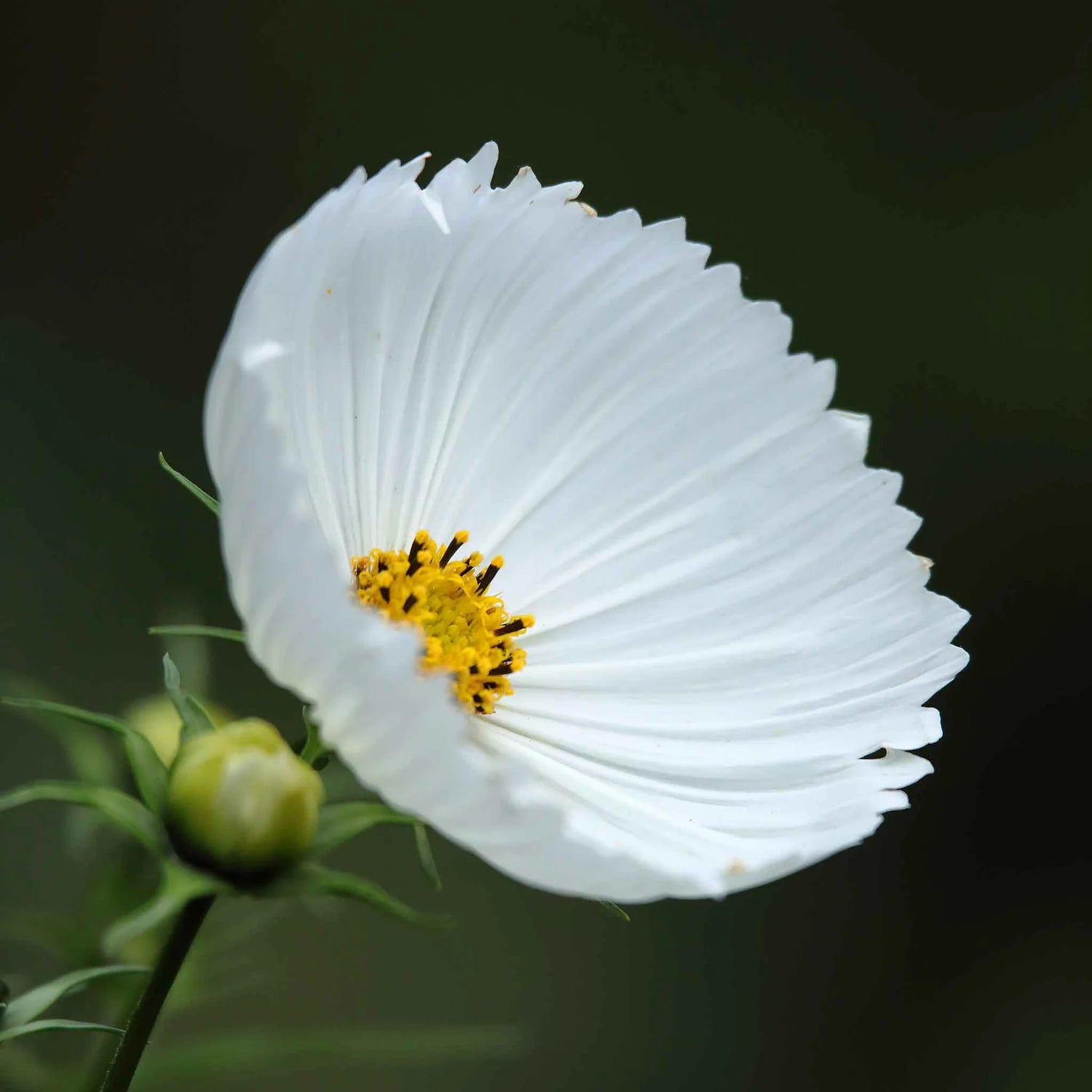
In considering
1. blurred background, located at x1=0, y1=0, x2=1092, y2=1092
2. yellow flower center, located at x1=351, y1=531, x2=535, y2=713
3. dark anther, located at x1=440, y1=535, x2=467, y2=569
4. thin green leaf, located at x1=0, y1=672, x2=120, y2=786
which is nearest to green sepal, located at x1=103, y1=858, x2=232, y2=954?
thin green leaf, located at x1=0, y1=672, x2=120, y2=786

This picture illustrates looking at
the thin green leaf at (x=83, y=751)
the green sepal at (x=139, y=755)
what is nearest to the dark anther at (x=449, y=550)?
the thin green leaf at (x=83, y=751)

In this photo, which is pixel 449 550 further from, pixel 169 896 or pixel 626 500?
pixel 169 896

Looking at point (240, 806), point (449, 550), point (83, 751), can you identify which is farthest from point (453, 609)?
point (240, 806)

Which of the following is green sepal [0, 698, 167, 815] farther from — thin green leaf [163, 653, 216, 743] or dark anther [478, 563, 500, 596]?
dark anther [478, 563, 500, 596]

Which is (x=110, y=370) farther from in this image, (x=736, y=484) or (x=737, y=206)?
(x=736, y=484)

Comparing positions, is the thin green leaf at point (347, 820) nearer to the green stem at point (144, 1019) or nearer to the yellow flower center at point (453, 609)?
the green stem at point (144, 1019)
